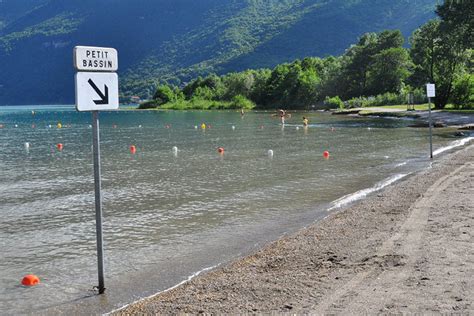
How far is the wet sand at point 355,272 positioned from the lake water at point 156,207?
37.5 inches

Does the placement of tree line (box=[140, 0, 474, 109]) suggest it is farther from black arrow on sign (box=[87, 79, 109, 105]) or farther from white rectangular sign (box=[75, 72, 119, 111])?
black arrow on sign (box=[87, 79, 109, 105])

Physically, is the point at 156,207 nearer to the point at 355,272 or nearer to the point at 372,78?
the point at 355,272

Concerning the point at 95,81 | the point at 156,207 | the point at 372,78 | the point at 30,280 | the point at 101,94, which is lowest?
the point at 30,280

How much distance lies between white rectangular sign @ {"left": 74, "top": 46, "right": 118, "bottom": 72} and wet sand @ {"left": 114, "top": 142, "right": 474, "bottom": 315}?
3.36 m

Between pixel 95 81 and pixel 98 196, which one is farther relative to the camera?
pixel 98 196

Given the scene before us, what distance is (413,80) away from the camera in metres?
77.4

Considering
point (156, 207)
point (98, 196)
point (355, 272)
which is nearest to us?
point (98, 196)

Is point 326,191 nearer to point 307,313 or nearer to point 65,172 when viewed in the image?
point 307,313

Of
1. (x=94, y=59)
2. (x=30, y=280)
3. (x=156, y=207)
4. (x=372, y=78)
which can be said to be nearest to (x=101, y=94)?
(x=94, y=59)

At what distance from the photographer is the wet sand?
6.11m

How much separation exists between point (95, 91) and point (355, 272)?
4.60 meters

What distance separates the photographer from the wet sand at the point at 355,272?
611 centimetres

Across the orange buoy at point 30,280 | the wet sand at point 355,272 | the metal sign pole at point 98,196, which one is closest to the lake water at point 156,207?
the orange buoy at point 30,280

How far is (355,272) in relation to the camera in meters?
7.27
